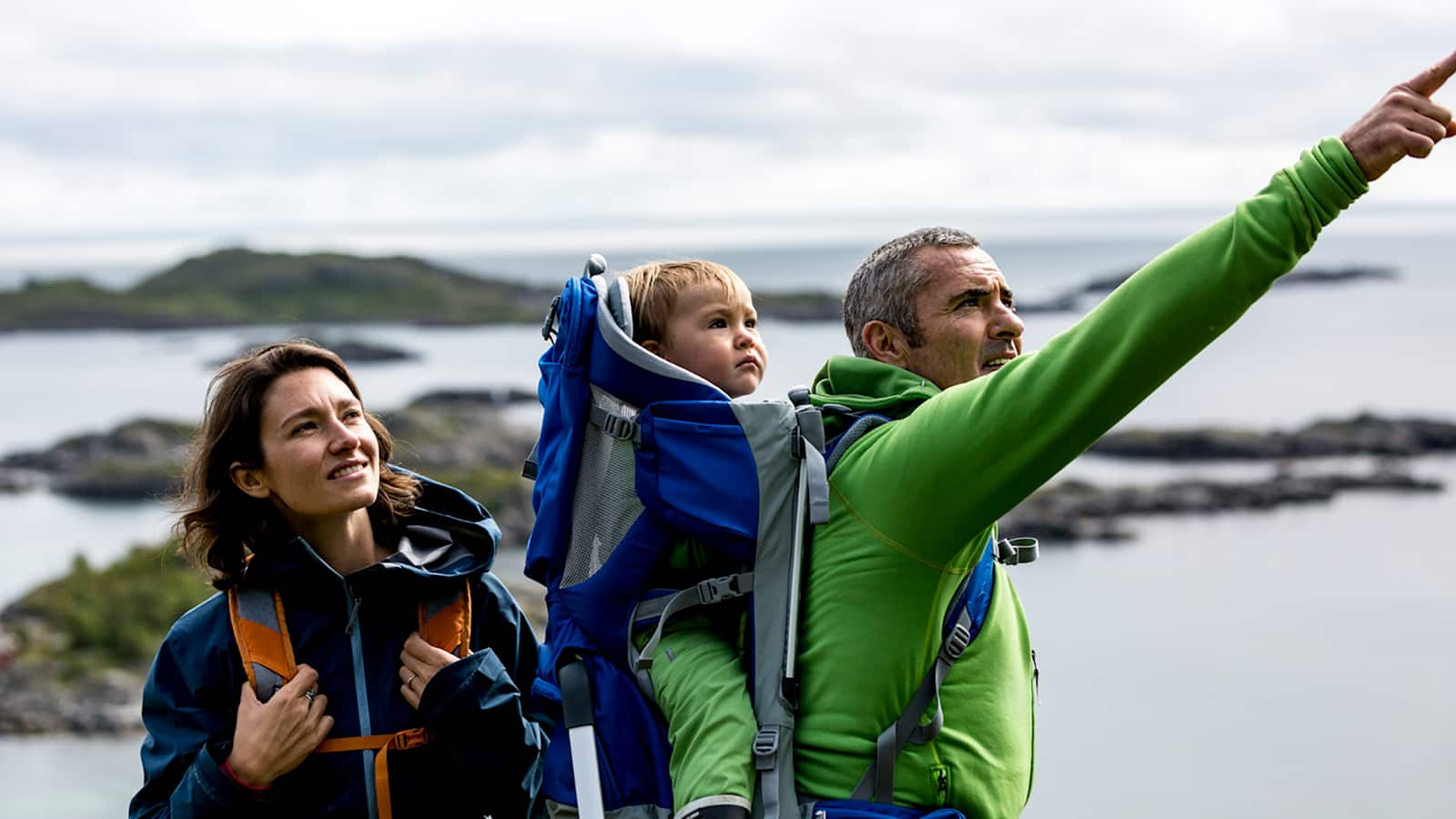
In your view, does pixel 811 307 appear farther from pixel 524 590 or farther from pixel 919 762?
pixel 919 762

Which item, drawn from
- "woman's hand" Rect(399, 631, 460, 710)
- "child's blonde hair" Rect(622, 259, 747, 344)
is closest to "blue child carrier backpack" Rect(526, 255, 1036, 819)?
"child's blonde hair" Rect(622, 259, 747, 344)

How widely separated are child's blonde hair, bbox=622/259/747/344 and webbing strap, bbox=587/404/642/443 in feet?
0.81

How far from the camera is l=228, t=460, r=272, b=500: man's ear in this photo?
308 cm

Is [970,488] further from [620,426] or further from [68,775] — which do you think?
[68,775]

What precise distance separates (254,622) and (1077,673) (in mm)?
35544

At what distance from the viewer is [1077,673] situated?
3675 centimetres

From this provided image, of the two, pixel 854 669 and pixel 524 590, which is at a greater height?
pixel 854 669

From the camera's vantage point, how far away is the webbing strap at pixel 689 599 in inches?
103

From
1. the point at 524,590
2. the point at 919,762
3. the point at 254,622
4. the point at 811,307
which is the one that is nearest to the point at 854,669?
the point at 919,762

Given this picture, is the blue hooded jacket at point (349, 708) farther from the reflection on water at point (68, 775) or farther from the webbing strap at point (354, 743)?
the reflection on water at point (68, 775)

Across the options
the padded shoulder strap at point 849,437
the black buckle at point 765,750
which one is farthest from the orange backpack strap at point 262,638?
the padded shoulder strap at point 849,437

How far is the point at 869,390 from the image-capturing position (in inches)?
108

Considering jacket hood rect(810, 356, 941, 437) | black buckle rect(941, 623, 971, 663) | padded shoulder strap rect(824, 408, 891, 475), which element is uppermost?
jacket hood rect(810, 356, 941, 437)

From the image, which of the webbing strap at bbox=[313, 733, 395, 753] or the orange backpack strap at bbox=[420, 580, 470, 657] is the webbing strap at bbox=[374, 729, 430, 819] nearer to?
the webbing strap at bbox=[313, 733, 395, 753]
